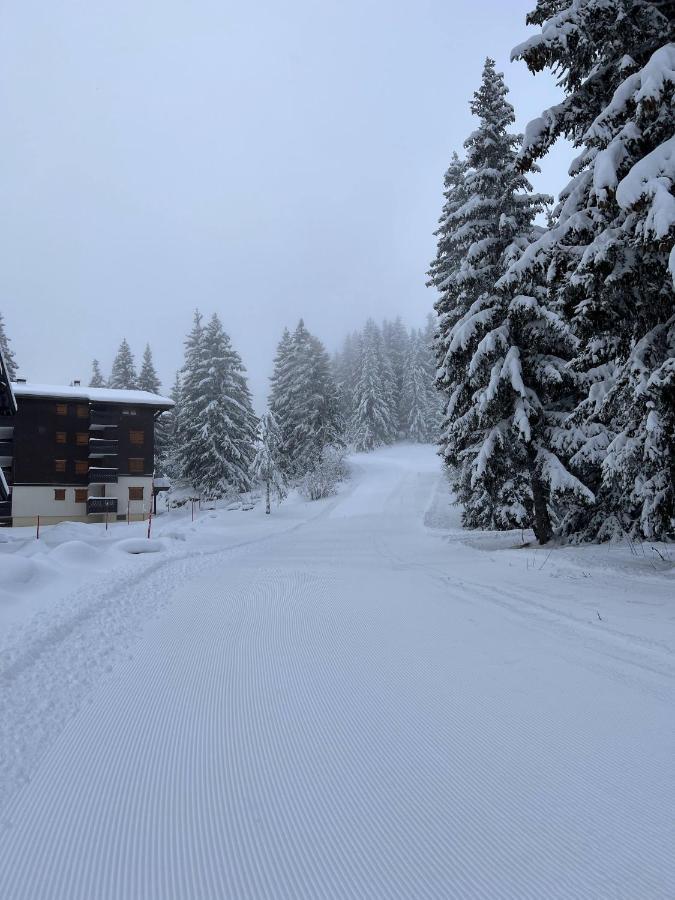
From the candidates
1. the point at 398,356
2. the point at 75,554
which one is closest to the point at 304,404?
the point at 398,356

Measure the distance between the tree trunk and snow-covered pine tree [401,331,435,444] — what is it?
164ft

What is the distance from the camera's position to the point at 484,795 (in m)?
2.69

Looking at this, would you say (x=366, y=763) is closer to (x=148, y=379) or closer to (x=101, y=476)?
(x=101, y=476)

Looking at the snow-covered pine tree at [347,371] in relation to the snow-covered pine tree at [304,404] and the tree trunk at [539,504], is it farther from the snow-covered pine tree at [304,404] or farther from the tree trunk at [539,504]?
the tree trunk at [539,504]

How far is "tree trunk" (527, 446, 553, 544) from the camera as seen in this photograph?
12.8 meters

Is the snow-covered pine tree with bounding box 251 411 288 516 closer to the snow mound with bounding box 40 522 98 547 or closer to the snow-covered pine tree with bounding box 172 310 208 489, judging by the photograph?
the snow-covered pine tree with bounding box 172 310 208 489

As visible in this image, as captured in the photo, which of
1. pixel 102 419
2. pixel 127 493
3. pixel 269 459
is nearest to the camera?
pixel 269 459

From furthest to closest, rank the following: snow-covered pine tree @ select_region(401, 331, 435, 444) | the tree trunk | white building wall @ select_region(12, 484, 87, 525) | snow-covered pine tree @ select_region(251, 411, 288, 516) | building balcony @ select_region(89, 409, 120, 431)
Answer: snow-covered pine tree @ select_region(401, 331, 435, 444), building balcony @ select_region(89, 409, 120, 431), white building wall @ select_region(12, 484, 87, 525), snow-covered pine tree @ select_region(251, 411, 288, 516), the tree trunk

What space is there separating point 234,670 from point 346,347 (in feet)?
258

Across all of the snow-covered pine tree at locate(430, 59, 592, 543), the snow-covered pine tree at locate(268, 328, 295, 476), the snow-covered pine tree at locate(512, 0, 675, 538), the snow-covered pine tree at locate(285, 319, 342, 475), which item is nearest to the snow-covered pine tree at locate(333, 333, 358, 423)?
the snow-covered pine tree at locate(268, 328, 295, 476)

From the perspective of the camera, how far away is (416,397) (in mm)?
62938

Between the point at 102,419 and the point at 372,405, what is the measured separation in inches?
1303

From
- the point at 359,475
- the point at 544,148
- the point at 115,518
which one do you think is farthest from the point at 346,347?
the point at 544,148

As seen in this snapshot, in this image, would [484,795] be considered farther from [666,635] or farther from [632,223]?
[632,223]
